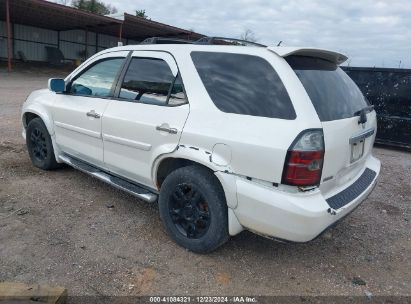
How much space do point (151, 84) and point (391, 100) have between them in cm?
655

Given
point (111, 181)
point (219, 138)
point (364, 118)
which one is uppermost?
point (364, 118)

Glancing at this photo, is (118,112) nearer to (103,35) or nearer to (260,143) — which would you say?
(260,143)

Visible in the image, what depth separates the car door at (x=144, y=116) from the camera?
11.1 ft

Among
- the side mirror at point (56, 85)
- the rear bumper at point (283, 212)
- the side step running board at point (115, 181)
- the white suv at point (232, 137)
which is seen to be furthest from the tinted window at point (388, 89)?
the side mirror at point (56, 85)

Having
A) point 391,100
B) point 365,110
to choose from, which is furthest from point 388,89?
point 365,110

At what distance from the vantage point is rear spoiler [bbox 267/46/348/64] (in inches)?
117

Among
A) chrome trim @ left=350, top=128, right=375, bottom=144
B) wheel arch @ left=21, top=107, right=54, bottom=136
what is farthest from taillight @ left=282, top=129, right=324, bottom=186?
wheel arch @ left=21, top=107, right=54, bottom=136

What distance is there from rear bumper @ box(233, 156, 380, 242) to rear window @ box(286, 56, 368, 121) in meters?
0.64

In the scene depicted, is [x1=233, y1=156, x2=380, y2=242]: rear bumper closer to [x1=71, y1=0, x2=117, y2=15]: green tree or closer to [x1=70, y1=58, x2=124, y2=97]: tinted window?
[x1=70, y1=58, x2=124, y2=97]: tinted window

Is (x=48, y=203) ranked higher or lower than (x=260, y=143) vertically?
lower

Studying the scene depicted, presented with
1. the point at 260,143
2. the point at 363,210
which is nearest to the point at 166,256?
the point at 260,143

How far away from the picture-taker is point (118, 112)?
151 inches

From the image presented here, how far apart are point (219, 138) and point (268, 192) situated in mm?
566

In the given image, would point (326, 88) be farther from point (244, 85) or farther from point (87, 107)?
point (87, 107)
